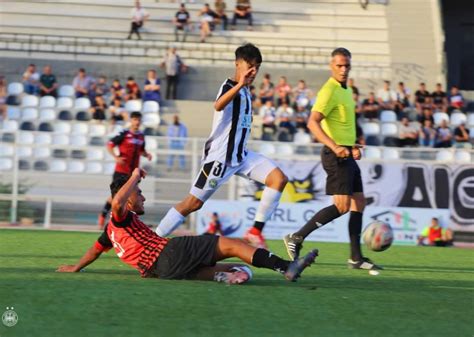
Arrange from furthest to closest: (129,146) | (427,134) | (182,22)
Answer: (182,22) < (427,134) < (129,146)

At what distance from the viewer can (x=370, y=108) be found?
23.2 metres

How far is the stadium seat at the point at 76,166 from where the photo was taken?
1883cm

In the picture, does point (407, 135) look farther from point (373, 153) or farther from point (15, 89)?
point (15, 89)

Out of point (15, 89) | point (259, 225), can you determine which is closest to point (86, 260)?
point (259, 225)

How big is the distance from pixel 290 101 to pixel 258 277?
1479cm

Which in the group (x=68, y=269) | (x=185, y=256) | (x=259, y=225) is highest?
(x=259, y=225)

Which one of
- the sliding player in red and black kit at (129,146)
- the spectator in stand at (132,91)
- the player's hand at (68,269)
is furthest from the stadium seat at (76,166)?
the player's hand at (68,269)

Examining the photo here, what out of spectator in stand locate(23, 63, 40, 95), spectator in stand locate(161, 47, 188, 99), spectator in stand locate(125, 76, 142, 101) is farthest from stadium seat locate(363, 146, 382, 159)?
spectator in stand locate(23, 63, 40, 95)

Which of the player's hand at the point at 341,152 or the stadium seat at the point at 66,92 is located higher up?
the stadium seat at the point at 66,92

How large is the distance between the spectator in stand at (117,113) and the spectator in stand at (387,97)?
5886mm

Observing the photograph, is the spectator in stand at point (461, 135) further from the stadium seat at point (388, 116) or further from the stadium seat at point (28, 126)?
the stadium seat at point (28, 126)

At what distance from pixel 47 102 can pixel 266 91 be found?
5006mm

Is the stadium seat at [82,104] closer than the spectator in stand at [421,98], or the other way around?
the stadium seat at [82,104]

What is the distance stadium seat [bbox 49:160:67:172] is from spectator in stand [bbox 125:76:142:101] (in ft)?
16.7
